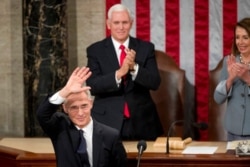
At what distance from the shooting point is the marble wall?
7664mm

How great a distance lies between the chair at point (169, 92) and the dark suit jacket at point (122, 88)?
3.58 ft

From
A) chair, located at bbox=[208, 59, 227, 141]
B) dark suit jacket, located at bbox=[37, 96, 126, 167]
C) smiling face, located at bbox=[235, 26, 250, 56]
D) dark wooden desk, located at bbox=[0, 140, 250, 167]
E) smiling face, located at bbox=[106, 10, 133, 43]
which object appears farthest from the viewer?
chair, located at bbox=[208, 59, 227, 141]

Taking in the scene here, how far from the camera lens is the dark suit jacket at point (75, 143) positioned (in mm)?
4986

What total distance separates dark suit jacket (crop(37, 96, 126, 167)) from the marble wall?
2.67 metres

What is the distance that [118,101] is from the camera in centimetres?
631

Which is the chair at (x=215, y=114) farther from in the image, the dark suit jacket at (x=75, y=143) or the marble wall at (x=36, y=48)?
the dark suit jacket at (x=75, y=143)

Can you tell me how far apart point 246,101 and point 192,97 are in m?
2.07

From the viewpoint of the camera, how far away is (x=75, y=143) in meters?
5.02

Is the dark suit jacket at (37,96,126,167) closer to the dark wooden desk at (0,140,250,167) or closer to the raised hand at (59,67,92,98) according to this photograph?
the raised hand at (59,67,92,98)

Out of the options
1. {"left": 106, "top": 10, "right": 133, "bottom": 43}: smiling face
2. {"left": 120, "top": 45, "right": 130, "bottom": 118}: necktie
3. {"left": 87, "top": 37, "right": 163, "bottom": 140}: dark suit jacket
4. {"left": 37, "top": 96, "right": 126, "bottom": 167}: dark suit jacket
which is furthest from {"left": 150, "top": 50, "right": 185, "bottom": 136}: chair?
{"left": 37, "top": 96, "right": 126, "bottom": 167}: dark suit jacket

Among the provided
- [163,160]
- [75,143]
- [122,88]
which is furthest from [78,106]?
[122,88]

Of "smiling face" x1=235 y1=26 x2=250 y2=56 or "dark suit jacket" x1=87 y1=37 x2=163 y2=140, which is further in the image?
"dark suit jacket" x1=87 y1=37 x2=163 y2=140

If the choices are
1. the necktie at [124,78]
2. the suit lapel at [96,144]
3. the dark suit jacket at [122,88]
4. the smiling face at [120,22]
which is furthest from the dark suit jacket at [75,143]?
the smiling face at [120,22]

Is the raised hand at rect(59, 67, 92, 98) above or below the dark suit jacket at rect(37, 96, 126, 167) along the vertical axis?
above
